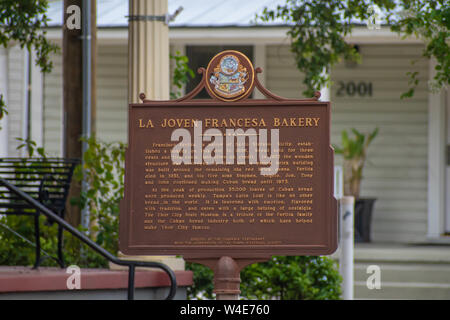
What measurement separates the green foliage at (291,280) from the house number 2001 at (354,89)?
555cm

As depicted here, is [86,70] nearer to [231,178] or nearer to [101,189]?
[101,189]

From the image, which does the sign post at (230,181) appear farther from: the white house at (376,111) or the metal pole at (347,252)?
Result: the white house at (376,111)

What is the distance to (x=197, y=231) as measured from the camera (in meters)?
4.68

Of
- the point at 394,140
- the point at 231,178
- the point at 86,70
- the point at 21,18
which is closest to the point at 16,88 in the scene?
the point at 86,70

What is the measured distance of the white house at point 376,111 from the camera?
12.0 metres

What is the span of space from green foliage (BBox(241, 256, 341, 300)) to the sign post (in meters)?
2.37

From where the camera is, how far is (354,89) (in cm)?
1230

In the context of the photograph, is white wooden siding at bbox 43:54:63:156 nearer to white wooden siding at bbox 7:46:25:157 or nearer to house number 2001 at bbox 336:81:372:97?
white wooden siding at bbox 7:46:25:157

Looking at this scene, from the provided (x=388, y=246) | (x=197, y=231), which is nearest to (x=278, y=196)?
(x=197, y=231)

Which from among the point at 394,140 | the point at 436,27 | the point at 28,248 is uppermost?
the point at 436,27

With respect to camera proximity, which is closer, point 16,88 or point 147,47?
point 147,47

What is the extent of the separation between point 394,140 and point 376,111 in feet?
1.74
